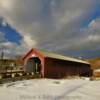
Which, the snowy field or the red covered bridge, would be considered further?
the red covered bridge

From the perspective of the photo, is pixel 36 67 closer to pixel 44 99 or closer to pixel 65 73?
pixel 65 73

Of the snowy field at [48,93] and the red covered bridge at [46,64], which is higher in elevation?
the red covered bridge at [46,64]

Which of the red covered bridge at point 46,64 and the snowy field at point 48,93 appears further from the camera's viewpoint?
the red covered bridge at point 46,64

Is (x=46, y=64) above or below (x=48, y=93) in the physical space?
above

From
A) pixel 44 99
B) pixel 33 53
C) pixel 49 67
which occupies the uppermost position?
pixel 33 53

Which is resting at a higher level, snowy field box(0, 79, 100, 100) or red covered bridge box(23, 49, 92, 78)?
red covered bridge box(23, 49, 92, 78)

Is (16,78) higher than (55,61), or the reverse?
(55,61)

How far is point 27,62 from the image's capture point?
100 feet

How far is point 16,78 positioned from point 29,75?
3.61 metres

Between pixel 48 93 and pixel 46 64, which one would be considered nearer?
pixel 48 93

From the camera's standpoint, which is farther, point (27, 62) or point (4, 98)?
point (27, 62)

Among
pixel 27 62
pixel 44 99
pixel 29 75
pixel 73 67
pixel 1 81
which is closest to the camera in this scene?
pixel 44 99

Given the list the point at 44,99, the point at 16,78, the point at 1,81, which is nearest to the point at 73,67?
the point at 16,78

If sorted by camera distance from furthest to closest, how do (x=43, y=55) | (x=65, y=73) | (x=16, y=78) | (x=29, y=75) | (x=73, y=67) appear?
1. (x=73, y=67)
2. (x=65, y=73)
3. (x=43, y=55)
4. (x=29, y=75)
5. (x=16, y=78)
